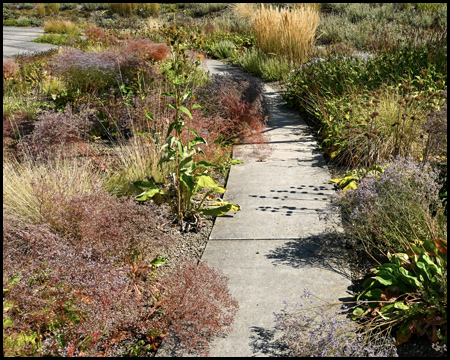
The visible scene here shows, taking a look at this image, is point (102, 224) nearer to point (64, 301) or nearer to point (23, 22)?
point (64, 301)

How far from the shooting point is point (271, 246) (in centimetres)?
351

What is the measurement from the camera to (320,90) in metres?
6.57

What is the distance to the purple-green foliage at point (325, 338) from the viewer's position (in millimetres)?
2357

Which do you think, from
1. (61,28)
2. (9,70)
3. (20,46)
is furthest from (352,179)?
(61,28)

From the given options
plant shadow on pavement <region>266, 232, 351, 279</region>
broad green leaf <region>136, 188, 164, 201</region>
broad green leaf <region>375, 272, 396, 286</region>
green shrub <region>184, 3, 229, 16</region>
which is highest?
green shrub <region>184, 3, 229, 16</region>

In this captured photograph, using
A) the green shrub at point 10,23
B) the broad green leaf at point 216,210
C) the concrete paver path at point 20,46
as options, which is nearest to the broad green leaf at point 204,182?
the broad green leaf at point 216,210

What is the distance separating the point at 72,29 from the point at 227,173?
1684 centimetres

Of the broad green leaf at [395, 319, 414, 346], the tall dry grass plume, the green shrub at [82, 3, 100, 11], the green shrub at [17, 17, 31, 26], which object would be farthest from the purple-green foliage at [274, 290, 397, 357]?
the green shrub at [82, 3, 100, 11]

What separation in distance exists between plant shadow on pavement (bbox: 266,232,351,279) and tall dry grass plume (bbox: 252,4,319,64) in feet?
19.8

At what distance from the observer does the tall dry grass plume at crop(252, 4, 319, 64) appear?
9367mm

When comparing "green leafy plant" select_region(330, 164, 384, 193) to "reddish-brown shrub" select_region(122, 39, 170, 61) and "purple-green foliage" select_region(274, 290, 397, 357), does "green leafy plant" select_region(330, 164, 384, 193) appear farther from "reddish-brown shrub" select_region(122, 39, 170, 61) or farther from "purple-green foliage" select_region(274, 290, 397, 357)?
"reddish-brown shrub" select_region(122, 39, 170, 61)

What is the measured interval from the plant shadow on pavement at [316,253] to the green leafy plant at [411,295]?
35 centimetres

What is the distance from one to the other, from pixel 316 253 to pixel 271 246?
0.37 m

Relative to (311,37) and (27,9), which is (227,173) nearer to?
(311,37)
